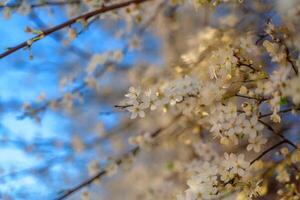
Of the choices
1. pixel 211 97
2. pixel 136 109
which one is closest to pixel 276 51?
pixel 211 97

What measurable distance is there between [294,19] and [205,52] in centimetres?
38

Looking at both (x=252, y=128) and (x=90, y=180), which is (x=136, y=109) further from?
(x=90, y=180)

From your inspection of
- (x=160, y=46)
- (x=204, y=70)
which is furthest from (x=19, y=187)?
(x=160, y=46)

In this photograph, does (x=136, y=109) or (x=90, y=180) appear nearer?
(x=136, y=109)

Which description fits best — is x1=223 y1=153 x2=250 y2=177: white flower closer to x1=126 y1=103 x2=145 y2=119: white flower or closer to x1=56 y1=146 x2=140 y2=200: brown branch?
x1=126 y1=103 x2=145 y2=119: white flower

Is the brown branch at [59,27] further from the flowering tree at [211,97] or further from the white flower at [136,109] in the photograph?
the white flower at [136,109]

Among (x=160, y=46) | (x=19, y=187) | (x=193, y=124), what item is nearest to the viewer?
(x=193, y=124)

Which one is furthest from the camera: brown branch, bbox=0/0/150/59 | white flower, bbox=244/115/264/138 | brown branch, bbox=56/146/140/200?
brown branch, bbox=56/146/140/200

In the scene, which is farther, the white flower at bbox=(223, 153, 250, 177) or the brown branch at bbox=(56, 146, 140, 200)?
the brown branch at bbox=(56, 146, 140, 200)

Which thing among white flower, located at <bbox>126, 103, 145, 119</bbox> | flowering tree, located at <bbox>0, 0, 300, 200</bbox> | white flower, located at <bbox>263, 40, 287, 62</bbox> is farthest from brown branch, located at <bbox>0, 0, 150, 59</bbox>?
white flower, located at <bbox>263, 40, 287, 62</bbox>

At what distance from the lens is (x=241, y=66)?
50.8 inches

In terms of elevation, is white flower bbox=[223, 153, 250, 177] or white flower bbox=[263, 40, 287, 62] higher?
white flower bbox=[263, 40, 287, 62]

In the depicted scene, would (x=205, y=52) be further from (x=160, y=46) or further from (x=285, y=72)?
(x=160, y=46)

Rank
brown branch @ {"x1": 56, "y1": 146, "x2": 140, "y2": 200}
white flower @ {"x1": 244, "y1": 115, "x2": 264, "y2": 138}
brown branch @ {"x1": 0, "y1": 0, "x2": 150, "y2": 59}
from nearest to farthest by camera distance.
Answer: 1. white flower @ {"x1": 244, "y1": 115, "x2": 264, "y2": 138}
2. brown branch @ {"x1": 0, "y1": 0, "x2": 150, "y2": 59}
3. brown branch @ {"x1": 56, "y1": 146, "x2": 140, "y2": 200}
